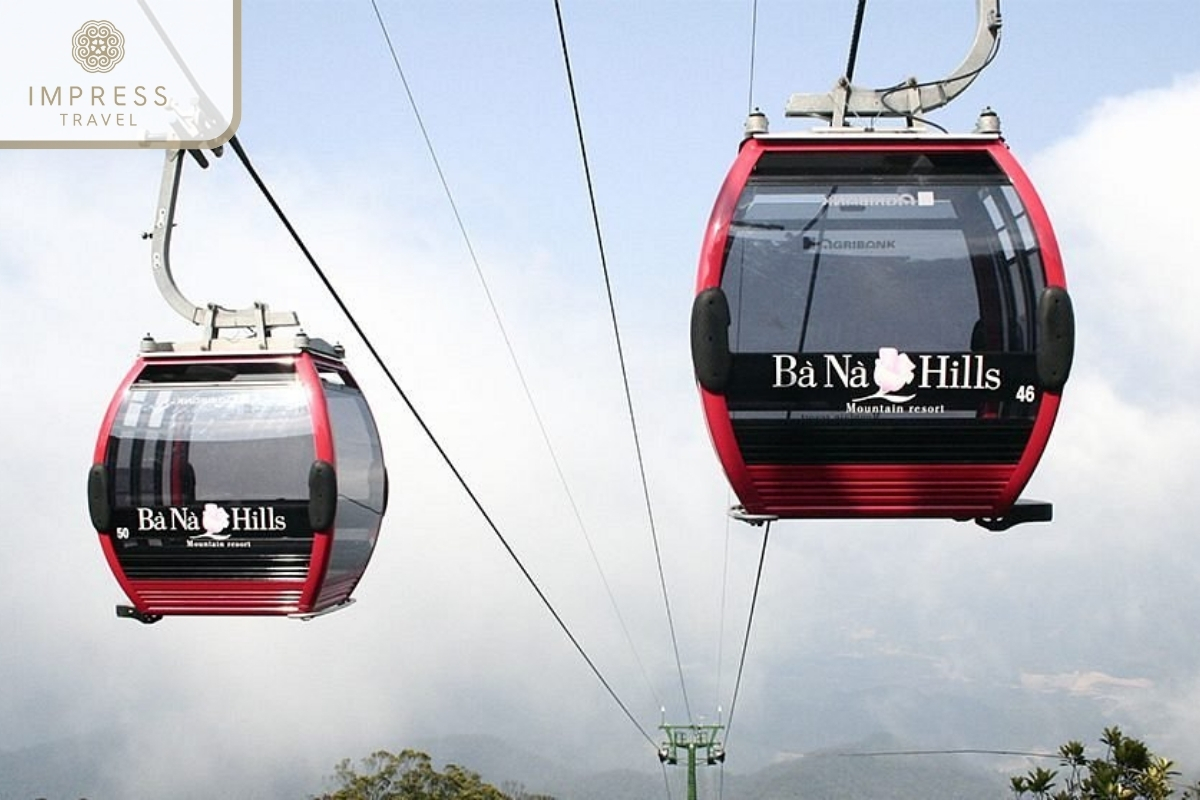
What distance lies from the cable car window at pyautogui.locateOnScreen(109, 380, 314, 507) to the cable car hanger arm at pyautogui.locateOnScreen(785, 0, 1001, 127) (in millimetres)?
3483

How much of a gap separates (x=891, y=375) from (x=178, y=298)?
15.5 ft

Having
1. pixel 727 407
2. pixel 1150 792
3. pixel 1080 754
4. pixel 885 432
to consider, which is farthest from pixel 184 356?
pixel 1080 754

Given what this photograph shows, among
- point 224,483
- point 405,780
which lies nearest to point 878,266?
point 224,483

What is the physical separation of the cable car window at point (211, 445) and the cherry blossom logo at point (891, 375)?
138 inches

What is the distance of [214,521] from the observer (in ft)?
25.9

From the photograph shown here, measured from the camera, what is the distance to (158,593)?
26.5 feet

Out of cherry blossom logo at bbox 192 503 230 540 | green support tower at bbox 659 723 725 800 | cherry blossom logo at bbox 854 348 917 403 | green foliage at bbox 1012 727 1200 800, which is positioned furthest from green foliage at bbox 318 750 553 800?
cherry blossom logo at bbox 854 348 917 403

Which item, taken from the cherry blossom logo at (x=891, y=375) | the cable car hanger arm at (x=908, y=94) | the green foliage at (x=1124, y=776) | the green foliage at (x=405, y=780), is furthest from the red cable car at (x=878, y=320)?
the green foliage at (x=405, y=780)

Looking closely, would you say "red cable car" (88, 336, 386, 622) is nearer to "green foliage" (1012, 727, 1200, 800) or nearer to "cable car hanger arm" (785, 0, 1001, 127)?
"cable car hanger arm" (785, 0, 1001, 127)

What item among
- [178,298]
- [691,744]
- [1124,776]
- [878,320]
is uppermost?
[178,298]

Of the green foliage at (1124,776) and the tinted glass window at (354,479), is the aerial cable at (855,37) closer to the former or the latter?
the tinted glass window at (354,479)

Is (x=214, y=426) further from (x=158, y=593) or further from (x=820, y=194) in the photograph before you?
(x=820, y=194)

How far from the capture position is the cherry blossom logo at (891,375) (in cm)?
568

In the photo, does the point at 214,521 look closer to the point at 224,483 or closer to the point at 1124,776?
the point at 224,483
